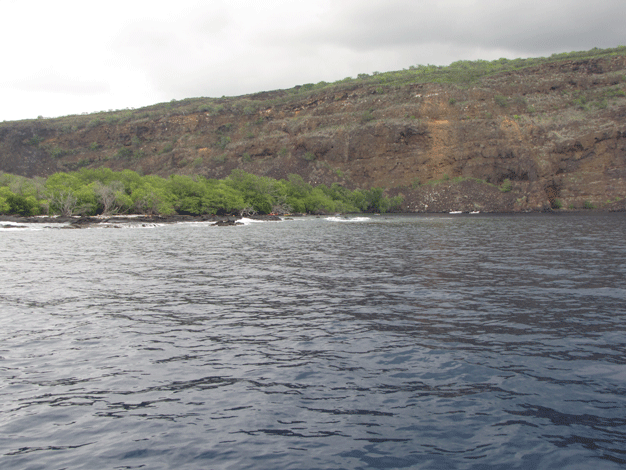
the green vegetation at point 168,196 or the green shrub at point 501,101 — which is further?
the green shrub at point 501,101

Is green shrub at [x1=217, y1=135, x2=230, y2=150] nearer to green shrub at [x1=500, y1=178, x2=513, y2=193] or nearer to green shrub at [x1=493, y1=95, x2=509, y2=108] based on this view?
green shrub at [x1=493, y1=95, x2=509, y2=108]

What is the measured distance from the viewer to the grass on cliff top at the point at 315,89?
431 ft

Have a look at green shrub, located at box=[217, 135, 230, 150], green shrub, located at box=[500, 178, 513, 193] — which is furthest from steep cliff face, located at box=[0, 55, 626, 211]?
green shrub, located at box=[500, 178, 513, 193]

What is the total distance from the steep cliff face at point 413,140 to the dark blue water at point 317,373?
102278 millimetres

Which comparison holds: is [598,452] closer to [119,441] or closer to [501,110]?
[119,441]

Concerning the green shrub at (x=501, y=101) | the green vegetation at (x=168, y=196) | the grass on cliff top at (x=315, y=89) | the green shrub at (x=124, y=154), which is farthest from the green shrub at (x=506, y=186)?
the green shrub at (x=124, y=154)

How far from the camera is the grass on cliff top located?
431 feet

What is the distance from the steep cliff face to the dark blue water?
4027 inches

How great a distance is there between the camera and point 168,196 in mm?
86000

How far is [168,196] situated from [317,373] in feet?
269

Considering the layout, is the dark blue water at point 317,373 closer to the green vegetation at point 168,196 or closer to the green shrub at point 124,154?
the green vegetation at point 168,196

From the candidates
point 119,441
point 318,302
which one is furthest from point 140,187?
point 119,441

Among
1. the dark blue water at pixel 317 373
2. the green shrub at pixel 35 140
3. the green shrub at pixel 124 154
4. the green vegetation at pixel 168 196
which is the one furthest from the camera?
the green shrub at pixel 35 140

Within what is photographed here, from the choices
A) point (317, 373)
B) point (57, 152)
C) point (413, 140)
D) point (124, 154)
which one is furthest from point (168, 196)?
point (57, 152)
